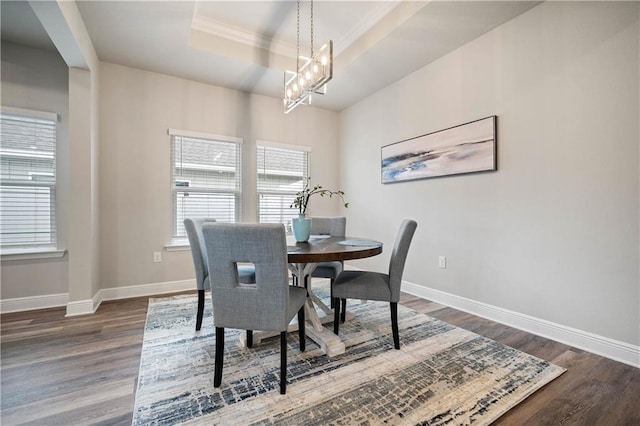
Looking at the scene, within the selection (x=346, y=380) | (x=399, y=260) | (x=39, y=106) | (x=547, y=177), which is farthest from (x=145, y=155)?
(x=547, y=177)

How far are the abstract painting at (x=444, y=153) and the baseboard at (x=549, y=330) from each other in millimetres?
1285

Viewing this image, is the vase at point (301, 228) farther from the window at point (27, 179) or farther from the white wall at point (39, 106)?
the window at point (27, 179)

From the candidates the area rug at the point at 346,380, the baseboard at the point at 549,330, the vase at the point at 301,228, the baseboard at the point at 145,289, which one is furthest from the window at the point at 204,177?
the baseboard at the point at 549,330

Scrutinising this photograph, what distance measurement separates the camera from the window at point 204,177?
11.8ft

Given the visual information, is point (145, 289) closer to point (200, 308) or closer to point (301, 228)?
point (200, 308)

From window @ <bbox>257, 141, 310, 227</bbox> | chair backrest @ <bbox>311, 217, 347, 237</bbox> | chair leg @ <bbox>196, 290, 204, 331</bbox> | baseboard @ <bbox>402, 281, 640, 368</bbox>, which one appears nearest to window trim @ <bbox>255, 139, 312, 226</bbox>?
window @ <bbox>257, 141, 310, 227</bbox>

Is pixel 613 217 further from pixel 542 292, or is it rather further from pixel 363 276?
pixel 363 276

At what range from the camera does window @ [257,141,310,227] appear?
412cm

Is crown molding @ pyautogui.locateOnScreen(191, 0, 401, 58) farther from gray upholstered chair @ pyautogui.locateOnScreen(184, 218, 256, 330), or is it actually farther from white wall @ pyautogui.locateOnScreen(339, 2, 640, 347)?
gray upholstered chair @ pyautogui.locateOnScreen(184, 218, 256, 330)

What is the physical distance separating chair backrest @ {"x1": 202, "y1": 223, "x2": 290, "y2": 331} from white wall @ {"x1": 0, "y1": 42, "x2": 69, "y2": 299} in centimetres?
252

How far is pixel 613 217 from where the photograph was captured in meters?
1.93

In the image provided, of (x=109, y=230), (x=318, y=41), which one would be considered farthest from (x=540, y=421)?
(x=109, y=230)

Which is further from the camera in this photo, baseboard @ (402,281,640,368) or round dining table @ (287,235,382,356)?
baseboard @ (402,281,640,368)

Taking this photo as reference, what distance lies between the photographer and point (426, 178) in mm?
3234
